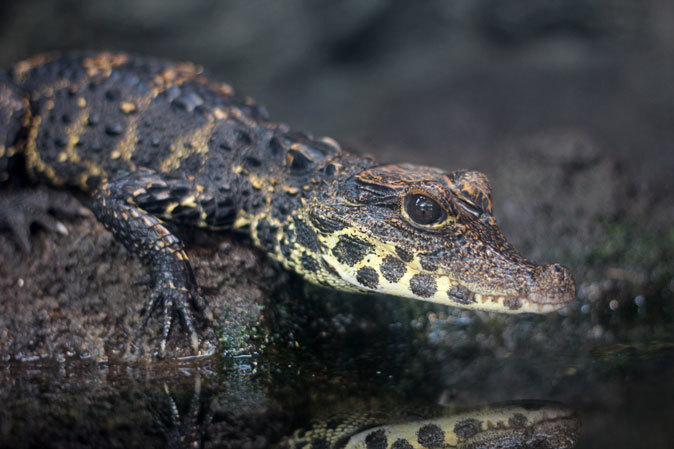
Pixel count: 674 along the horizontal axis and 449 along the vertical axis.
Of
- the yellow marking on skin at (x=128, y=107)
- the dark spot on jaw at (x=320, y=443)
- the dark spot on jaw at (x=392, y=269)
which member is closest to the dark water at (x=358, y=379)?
the dark spot on jaw at (x=320, y=443)

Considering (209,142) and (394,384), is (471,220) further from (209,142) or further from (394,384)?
(209,142)

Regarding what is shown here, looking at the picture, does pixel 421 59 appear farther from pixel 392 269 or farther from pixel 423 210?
pixel 392 269

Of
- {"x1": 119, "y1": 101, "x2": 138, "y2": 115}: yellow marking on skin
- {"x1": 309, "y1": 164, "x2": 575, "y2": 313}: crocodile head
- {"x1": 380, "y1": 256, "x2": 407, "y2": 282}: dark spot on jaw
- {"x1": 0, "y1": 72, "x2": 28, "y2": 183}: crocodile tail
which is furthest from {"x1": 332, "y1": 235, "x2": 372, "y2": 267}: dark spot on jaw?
{"x1": 0, "y1": 72, "x2": 28, "y2": 183}: crocodile tail

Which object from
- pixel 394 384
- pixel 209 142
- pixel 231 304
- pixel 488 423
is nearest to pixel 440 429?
pixel 488 423

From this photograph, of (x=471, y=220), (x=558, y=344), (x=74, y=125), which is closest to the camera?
(x=471, y=220)

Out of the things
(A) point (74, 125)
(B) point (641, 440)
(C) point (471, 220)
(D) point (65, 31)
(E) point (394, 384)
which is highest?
(D) point (65, 31)

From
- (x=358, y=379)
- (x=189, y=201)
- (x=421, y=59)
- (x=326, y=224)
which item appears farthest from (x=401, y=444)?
(x=421, y=59)
